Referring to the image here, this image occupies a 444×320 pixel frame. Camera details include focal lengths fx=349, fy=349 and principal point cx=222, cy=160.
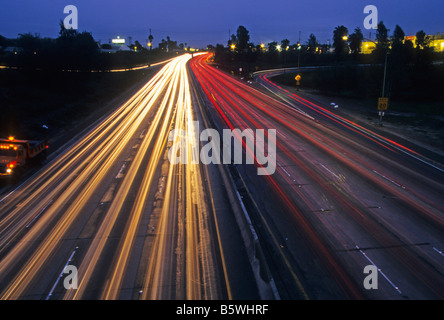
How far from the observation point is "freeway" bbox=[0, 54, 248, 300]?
992 centimetres

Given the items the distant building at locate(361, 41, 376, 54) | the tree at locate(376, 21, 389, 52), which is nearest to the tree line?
the tree at locate(376, 21, 389, 52)

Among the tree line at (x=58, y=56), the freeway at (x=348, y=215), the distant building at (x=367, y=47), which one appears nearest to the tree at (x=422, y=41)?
the distant building at (x=367, y=47)

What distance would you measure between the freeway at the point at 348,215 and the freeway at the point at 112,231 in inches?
87.7

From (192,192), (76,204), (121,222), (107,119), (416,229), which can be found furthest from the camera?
(107,119)

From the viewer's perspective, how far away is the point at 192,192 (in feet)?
56.4

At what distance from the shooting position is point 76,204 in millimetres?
15836

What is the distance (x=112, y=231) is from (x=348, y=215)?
930 cm

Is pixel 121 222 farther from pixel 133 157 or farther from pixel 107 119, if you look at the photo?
pixel 107 119

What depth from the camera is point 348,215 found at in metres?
14.1
